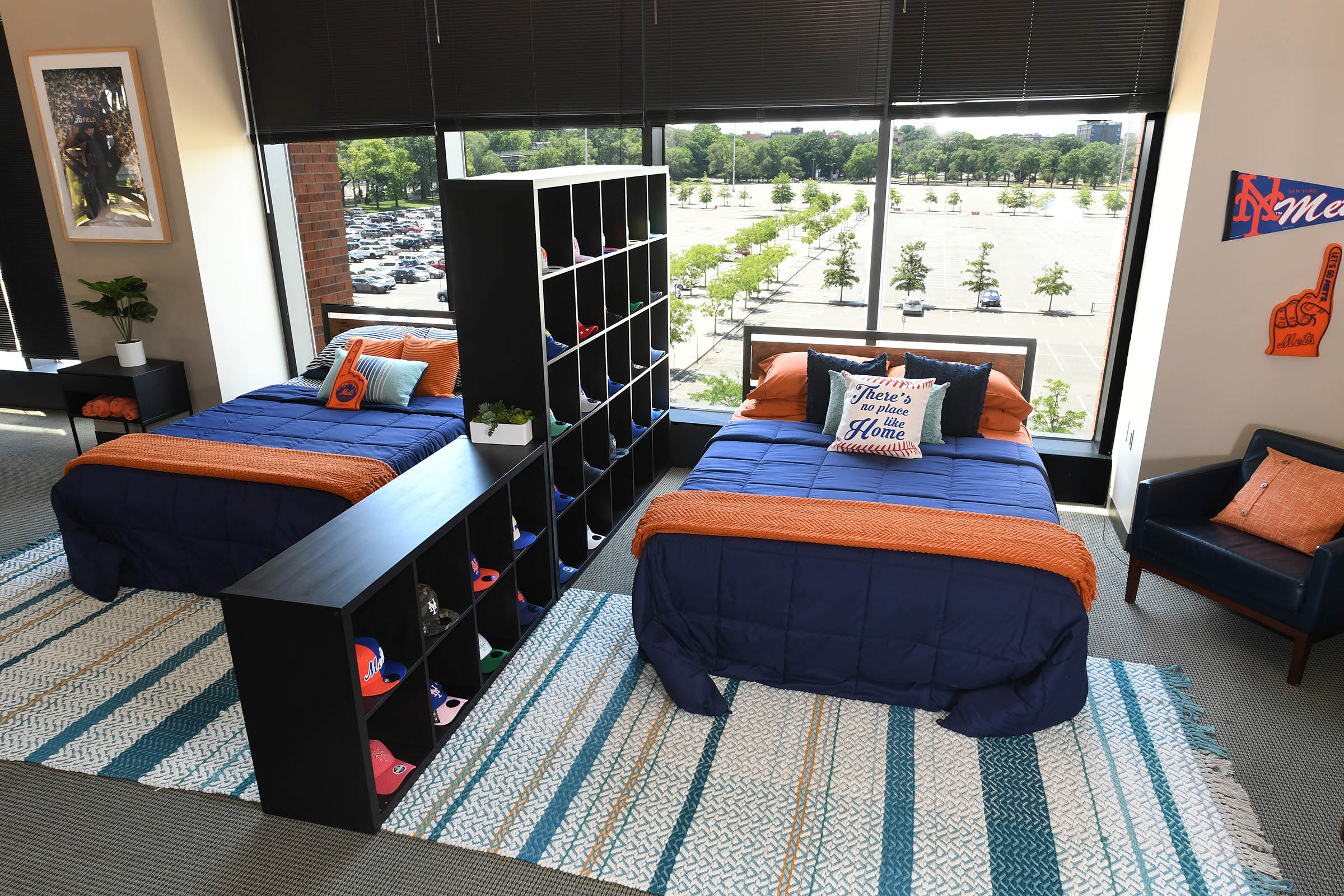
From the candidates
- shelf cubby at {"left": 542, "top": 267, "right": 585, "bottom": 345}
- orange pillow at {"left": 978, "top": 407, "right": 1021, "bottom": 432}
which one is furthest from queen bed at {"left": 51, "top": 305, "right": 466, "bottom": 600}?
orange pillow at {"left": 978, "top": 407, "right": 1021, "bottom": 432}

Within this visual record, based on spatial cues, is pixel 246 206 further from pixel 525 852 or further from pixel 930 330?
pixel 525 852

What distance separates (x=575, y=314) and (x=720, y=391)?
1919 millimetres

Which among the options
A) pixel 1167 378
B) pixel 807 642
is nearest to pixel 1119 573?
pixel 1167 378

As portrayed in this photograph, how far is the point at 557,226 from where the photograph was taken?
383 centimetres

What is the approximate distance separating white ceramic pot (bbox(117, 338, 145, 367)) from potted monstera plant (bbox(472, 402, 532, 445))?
3.23 meters

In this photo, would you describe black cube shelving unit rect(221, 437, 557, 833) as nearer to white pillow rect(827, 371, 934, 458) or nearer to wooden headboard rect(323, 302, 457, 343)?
white pillow rect(827, 371, 934, 458)

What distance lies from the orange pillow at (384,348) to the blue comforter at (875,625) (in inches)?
101

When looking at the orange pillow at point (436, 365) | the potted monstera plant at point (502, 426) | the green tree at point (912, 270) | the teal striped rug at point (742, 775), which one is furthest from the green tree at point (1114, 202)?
the orange pillow at point (436, 365)

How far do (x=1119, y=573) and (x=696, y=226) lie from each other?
3.05m

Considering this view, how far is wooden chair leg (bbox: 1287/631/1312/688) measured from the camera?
10.8 feet

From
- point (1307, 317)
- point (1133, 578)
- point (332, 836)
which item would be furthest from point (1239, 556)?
point (332, 836)

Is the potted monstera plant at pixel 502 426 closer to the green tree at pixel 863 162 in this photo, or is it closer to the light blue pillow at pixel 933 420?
the light blue pillow at pixel 933 420

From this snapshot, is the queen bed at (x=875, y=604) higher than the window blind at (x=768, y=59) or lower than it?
lower

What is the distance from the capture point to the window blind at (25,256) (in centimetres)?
604
